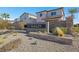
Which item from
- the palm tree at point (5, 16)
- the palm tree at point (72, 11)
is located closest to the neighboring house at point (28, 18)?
the palm tree at point (5, 16)

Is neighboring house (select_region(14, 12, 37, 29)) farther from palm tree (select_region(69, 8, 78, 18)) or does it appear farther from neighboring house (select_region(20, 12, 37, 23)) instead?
palm tree (select_region(69, 8, 78, 18))

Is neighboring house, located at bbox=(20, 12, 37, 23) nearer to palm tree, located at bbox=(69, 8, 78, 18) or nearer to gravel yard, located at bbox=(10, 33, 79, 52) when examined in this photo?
gravel yard, located at bbox=(10, 33, 79, 52)

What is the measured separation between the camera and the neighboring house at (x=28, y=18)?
4.08m

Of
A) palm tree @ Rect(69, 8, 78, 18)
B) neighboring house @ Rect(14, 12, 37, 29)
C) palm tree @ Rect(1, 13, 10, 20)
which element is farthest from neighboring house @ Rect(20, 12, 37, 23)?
palm tree @ Rect(69, 8, 78, 18)

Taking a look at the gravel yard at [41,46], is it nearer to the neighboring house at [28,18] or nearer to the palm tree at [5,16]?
the neighboring house at [28,18]

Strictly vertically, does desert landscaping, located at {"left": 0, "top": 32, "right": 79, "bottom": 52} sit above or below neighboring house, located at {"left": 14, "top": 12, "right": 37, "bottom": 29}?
below

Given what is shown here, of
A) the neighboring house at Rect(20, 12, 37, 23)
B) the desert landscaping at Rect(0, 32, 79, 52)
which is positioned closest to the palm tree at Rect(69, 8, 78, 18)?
the desert landscaping at Rect(0, 32, 79, 52)

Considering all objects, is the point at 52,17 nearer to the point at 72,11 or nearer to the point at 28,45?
the point at 72,11

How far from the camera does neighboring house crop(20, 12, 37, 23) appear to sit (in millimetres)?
4082

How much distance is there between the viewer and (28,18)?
4121 mm

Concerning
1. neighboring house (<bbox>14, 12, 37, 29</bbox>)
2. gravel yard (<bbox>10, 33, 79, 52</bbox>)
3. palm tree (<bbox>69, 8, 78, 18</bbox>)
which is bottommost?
gravel yard (<bbox>10, 33, 79, 52</bbox>)
